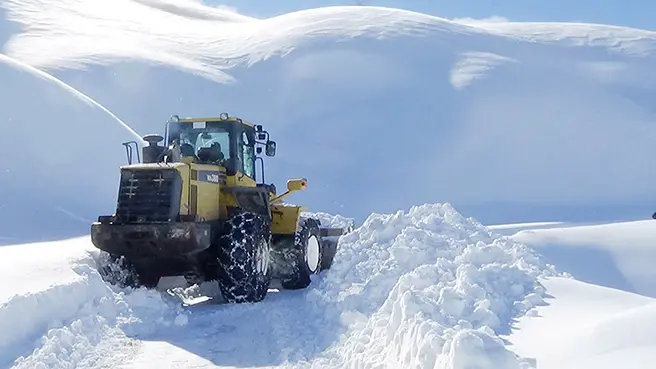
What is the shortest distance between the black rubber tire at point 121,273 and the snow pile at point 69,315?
10.2 inches

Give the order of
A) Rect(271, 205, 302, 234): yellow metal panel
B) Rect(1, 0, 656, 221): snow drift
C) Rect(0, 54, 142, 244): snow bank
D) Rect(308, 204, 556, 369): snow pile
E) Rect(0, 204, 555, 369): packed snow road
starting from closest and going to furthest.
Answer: Rect(308, 204, 556, 369): snow pile
Rect(0, 204, 555, 369): packed snow road
Rect(271, 205, 302, 234): yellow metal panel
Rect(0, 54, 142, 244): snow bank
Rect(1, 0, 656, 221): snow drift

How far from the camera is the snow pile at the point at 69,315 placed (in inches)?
250

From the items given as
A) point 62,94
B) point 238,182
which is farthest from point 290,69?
point 238,182

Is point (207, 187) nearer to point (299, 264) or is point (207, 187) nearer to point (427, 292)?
point (299, 264)

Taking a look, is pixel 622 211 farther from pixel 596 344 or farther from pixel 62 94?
pixel 596 344

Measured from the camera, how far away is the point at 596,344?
4590mm

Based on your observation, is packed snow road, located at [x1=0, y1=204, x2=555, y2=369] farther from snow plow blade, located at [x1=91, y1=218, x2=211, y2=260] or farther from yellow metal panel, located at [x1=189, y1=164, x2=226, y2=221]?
yellow metal panel, located at [x1=189, y1=164, x2=226, y2=221]

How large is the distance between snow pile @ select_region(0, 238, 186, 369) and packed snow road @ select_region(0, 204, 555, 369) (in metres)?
0.01

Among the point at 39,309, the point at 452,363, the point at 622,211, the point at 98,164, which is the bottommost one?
the point at 622,211

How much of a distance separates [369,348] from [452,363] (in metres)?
1.84

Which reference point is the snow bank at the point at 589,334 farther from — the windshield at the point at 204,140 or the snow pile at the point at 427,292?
the windshield at the point at 204,140

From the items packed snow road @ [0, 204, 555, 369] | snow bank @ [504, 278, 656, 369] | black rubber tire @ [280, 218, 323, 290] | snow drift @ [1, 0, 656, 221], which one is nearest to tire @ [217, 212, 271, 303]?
packed snow road @ [0, 204, 555, 369]

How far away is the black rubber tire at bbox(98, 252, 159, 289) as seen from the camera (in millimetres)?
9102

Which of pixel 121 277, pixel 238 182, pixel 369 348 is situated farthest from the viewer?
Result: pixel 238 182
